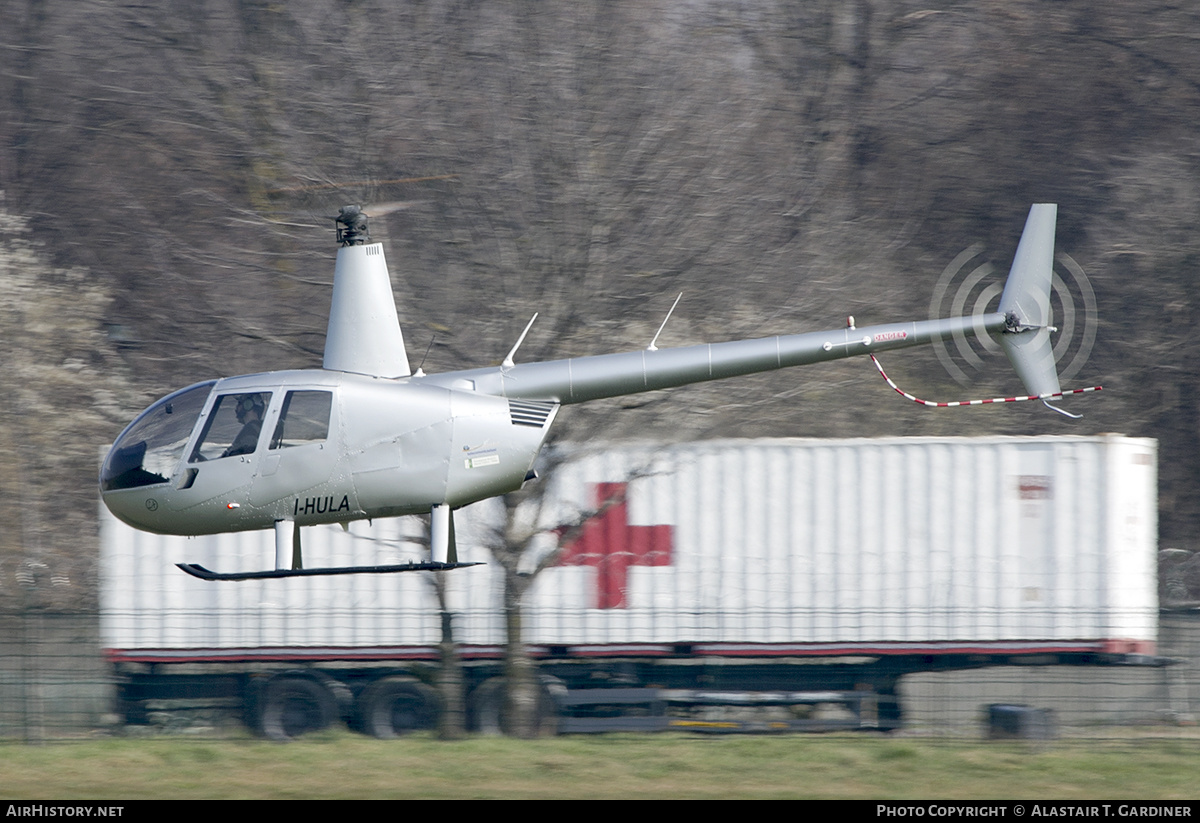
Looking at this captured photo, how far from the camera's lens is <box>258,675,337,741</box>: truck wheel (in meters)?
15.8

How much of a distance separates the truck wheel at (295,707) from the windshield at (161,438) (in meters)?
5.41

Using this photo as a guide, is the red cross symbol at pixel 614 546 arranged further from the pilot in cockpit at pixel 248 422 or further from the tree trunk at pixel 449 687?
the pilot in cockpit at pixel 248 422

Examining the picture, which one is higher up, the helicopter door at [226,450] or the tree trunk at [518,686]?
the helicopter door at [226,450]

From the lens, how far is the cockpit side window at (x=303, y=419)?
36.0ft

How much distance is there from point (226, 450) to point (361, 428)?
1.07 meters

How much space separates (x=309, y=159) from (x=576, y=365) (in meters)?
6.13

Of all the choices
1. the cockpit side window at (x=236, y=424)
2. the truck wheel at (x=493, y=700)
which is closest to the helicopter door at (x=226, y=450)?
the cockpit side window at (x=236, y=424)

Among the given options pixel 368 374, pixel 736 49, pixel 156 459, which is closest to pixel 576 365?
pixel 368 374

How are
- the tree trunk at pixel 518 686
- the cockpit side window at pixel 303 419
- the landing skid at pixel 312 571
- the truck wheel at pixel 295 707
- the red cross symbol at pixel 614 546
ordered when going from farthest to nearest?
the red cross symbol at pixel 614 546, the truck wheel at pixel 295 707, the tree trunk at pixel 518 686, the cockpit side window at pixel 303 419, the landing skid at pixel 312 571


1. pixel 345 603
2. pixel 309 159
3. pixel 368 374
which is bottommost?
pixel 345 603

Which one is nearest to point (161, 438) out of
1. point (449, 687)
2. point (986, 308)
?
point (449, 687)

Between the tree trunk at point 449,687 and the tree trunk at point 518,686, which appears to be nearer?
the tree trunk at point 449,687

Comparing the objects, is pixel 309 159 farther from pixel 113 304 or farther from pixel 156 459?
pixel 156 459

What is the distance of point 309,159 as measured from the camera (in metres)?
16.2
